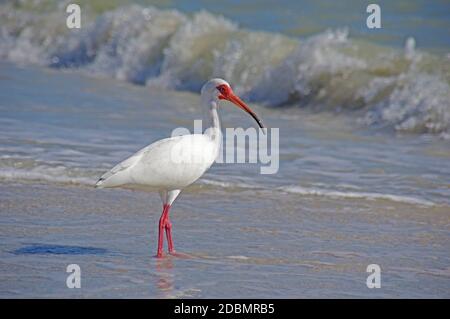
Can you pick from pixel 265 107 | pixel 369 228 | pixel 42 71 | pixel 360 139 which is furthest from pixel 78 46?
pixel 369 228

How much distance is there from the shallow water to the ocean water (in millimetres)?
22

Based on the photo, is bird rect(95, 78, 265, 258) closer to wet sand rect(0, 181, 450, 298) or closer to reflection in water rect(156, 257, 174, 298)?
reflection in water rect(156, 257, 174, 298)

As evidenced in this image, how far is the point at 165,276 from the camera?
20.9ft

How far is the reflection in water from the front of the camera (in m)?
6.05

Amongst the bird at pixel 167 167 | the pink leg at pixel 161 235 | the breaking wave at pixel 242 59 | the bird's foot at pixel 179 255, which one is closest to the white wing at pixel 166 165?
the bird at pixel 167 167

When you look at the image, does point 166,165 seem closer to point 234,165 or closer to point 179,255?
point 179,255

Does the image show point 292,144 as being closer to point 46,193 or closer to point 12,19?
point 46,193

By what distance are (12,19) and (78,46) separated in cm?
265

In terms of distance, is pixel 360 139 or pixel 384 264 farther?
pixel 360 139

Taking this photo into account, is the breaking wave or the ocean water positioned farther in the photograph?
the breaking wave

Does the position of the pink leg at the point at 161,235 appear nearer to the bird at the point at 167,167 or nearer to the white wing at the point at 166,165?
the bird at the point at 167,167

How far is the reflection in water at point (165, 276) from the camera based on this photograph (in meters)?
6.05

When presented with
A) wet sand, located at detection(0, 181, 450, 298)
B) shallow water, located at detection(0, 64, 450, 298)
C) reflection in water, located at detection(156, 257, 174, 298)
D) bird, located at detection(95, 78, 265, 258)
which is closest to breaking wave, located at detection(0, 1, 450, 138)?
shallow water, located at detection(0, 64, 450, 298)
